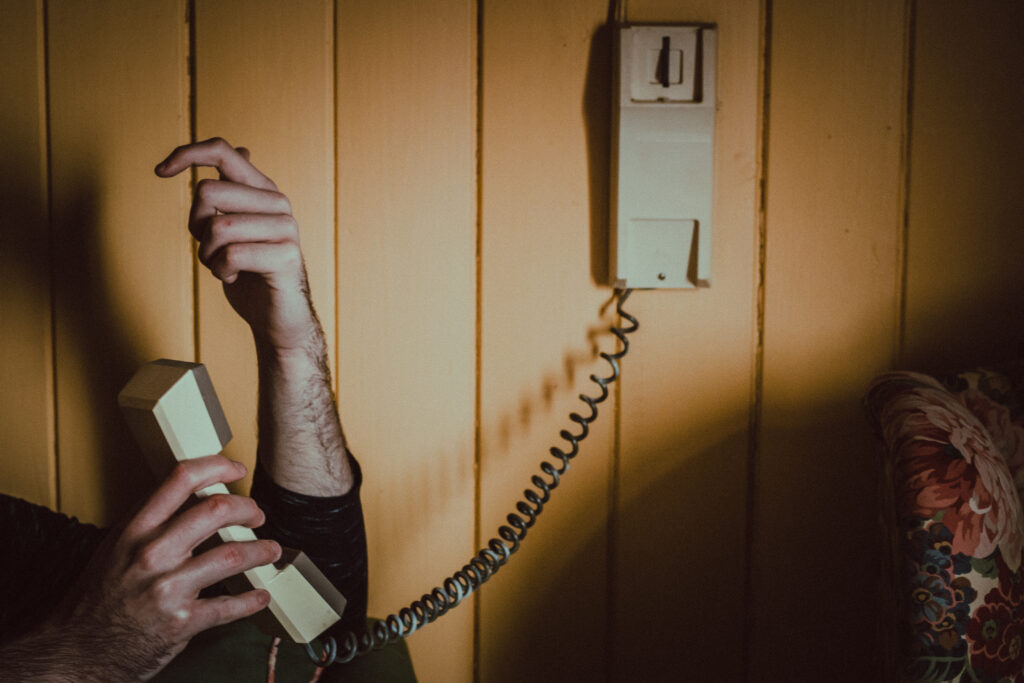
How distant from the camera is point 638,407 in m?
0.98

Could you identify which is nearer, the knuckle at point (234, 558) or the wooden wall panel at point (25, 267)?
the knuckle at point (234, 558)

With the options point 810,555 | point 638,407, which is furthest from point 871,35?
point 810,555

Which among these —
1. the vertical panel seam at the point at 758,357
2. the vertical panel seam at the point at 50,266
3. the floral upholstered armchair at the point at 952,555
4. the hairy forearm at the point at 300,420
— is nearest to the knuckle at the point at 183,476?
the hairy forearm at the point at 300,420

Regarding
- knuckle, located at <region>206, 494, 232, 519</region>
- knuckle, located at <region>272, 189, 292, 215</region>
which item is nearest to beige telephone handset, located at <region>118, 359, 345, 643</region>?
knuckle, located at <region>206, 494, 232, 519</region>

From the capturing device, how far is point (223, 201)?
690 mm

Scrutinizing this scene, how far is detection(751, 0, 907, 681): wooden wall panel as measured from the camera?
942 mm

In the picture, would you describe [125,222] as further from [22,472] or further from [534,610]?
[534,610]

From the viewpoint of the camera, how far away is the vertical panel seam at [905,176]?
0.94m

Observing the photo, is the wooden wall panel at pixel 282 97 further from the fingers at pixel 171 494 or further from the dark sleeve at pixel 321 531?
the fingers at pixel 171 494

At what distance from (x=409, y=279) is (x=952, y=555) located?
0.78 m

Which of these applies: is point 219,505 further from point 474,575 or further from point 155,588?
point 474,575

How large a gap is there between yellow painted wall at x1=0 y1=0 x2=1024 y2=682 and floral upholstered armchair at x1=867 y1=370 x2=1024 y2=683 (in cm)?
34

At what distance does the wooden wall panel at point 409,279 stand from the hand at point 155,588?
0.37 m

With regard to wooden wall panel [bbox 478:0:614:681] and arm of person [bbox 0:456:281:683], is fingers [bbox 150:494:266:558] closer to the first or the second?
arm of person [bbox 0:456:281:683]
